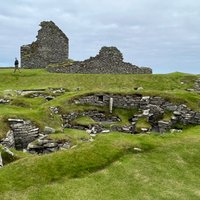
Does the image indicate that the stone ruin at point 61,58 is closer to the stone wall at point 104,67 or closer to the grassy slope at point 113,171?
the stone wall at point 104,67

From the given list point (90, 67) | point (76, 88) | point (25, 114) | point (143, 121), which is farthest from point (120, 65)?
point (25, 114)

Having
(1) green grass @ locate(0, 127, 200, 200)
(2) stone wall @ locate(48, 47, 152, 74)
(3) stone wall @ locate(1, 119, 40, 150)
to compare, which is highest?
(2) stone wall @ locate(48, 47, 152, 74)

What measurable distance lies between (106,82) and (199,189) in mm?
33661

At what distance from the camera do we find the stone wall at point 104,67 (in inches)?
2296

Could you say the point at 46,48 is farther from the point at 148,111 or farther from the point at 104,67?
the point at 148,111

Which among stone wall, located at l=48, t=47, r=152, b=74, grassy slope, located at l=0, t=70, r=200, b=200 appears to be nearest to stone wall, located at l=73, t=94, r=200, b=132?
grassy slope, located at l=0, t=70, r=200, b=200

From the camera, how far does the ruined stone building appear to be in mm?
65438

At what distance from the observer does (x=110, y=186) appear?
17.9 metres

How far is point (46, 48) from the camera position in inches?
2643

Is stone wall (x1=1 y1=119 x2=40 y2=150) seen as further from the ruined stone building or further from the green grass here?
the ruined stone building

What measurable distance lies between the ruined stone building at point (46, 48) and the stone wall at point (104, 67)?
745 centimetres

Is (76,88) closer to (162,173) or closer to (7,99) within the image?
(7,99)

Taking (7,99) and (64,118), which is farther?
(7,99)

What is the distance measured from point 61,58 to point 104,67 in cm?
1226
